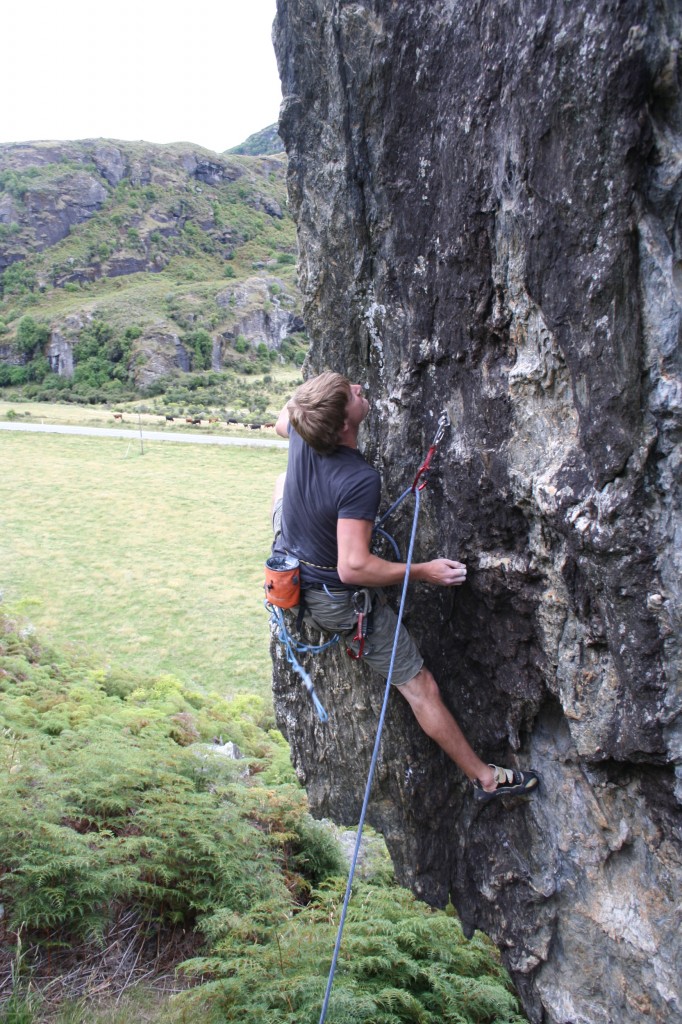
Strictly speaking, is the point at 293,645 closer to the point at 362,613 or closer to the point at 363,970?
the point at 362,613

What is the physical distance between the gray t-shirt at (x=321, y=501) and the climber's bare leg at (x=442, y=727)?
79cm

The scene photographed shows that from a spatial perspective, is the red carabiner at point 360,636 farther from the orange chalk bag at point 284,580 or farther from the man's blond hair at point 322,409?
the man's blond hair at point 322,409

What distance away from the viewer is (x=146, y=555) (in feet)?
59.1

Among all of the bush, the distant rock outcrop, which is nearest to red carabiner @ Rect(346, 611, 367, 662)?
the bush

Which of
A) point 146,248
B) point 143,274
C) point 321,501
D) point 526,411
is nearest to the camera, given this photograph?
point 526,411

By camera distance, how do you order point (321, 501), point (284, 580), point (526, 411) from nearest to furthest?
point (526, 411) < point (321, 501) < point (284, 580)

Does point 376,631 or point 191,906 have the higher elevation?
point 376,631

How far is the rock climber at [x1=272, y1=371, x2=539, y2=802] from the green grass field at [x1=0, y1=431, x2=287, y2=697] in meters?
7.86

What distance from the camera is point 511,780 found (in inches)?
171

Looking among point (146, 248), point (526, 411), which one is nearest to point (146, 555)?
point (526, 411)

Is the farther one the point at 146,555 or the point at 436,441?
the point at 146,555

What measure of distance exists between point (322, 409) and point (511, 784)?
8.53 feet

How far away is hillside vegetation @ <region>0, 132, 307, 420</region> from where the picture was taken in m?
68.8

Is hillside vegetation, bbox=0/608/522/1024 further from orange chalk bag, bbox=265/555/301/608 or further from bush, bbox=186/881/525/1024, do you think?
orange chalk bag, bbox=265/555/301/608
